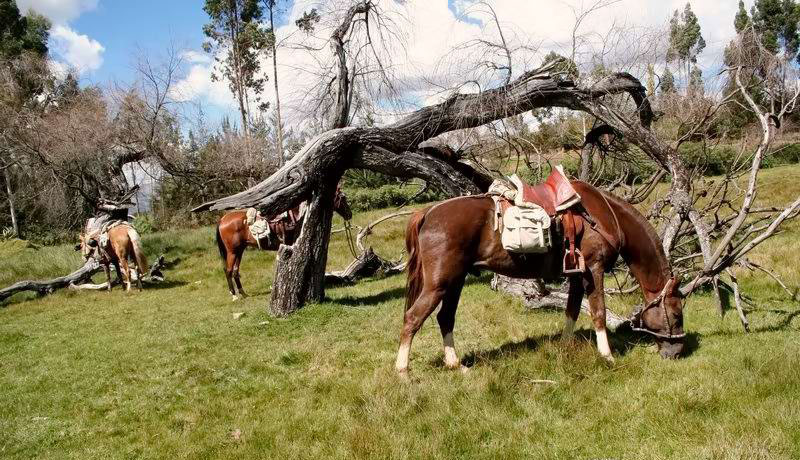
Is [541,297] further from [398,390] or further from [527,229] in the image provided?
[398,390]

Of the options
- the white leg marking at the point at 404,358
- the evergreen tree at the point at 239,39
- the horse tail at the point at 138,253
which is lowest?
the white leg marking at the point at 404,358

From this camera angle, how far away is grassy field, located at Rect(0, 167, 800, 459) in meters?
3.77

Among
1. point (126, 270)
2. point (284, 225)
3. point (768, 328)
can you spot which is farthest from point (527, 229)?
point (126, 270)

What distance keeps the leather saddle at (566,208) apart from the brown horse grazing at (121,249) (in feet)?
36.3

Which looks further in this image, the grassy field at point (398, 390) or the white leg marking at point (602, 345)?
the white leg marking at point (602, 345)

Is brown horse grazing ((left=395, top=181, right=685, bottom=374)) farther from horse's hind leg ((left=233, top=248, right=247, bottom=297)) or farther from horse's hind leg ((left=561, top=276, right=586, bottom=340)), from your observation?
horse's hind leg ((left=233, top=248, right=247, bottom=297))

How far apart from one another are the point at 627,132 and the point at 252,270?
9882 millimetres

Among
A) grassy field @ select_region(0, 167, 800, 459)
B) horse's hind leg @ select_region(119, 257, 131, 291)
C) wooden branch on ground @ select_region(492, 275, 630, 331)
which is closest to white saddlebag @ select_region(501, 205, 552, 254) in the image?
grassy field @ select_region(0, 167, 800, 459)

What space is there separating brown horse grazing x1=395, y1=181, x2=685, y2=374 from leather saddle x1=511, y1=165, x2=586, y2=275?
102mm

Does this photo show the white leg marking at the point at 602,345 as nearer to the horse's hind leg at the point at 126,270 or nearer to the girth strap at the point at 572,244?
the girth strap at the point at 572,244

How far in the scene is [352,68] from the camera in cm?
908

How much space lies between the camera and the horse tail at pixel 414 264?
17.6 ft

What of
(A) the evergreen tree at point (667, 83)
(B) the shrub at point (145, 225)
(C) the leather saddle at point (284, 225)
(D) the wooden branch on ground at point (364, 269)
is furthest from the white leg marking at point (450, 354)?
(B) the shrub at point (145, 225)

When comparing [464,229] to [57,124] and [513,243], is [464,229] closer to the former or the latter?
[513,243]
